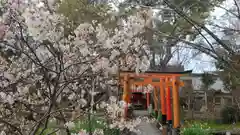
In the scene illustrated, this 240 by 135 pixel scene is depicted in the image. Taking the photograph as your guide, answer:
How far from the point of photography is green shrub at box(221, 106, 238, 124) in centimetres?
1098

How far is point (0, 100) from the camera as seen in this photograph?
2.24 metres

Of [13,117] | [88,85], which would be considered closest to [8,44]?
[13,117]

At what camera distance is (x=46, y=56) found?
2.62m

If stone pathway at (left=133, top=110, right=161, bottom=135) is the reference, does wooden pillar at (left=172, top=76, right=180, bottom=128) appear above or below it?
above

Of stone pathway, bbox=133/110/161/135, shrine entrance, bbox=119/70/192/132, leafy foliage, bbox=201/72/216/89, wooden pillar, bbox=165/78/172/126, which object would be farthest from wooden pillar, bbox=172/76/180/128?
leafy foliage, bbox=201/72/216/89

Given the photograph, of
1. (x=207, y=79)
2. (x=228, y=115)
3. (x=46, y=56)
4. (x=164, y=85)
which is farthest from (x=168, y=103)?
(x=207, y=79)

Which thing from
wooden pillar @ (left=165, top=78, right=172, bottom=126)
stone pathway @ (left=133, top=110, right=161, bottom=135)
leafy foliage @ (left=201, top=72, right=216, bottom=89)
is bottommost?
stone pathway @ (left=133, top=110, right=161, bottom=135)

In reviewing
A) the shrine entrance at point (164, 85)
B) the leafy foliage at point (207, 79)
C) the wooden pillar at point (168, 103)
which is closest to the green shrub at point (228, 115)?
the leafy foliage at point (207, 79)

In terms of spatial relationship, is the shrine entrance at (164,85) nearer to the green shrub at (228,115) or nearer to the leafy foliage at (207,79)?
the green shrub at (228,115)

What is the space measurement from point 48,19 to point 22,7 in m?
0.24

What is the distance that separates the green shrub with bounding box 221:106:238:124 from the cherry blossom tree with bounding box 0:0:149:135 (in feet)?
29.5

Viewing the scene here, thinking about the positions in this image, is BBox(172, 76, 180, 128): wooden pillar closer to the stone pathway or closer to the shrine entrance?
the shrine entrance

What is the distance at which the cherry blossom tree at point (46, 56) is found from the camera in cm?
204

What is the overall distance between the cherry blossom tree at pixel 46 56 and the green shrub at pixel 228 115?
29.5 feet
